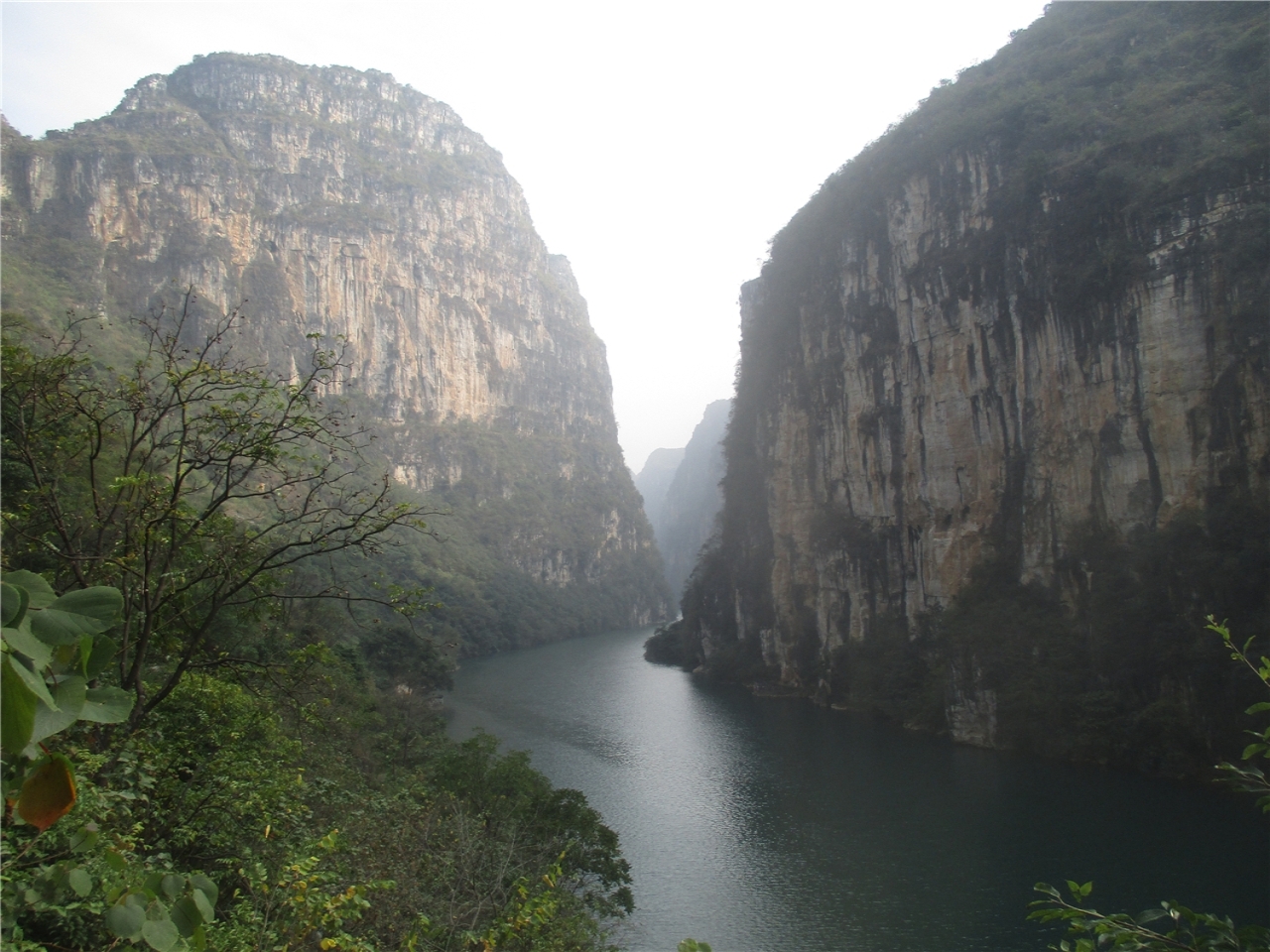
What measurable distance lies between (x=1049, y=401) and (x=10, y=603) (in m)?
28.2

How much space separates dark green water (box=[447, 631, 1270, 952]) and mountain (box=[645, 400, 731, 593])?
70.6 meters

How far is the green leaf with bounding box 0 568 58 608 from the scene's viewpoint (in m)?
1.46

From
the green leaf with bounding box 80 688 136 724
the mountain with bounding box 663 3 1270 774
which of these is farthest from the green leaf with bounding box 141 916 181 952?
the mountain with bounding box 663 3 1270 774

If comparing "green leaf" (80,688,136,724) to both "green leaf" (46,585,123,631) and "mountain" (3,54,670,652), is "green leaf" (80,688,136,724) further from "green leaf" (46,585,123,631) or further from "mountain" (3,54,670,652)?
"mountain" (3,54,670,652)

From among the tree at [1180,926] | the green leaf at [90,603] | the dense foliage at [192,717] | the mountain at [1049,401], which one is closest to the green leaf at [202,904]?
the dense foliage at [192,717]

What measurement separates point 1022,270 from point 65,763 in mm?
29804

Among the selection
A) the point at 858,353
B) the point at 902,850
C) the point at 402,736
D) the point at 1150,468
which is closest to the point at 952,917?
the point at 902,850

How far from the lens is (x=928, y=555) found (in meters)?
30.0

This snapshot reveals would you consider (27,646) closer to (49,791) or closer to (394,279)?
(49,791)

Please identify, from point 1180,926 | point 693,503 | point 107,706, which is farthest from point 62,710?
point 693,503

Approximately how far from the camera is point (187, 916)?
177 centimetres

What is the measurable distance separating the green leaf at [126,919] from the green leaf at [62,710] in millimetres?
438

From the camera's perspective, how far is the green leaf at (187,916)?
175 centimetres

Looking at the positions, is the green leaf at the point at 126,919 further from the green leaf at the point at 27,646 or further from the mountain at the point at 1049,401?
the mountain at the point at 1049,401
